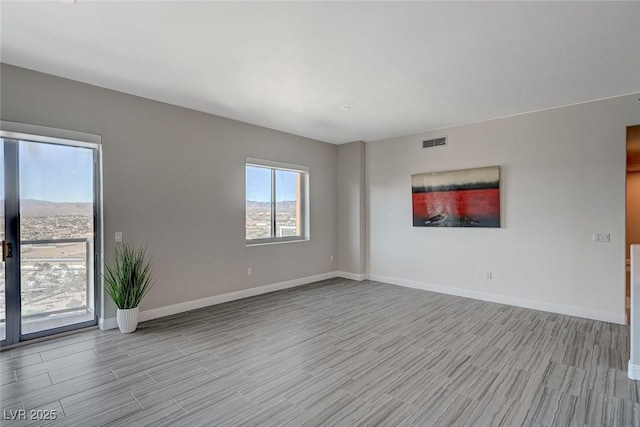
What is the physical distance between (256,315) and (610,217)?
4.88m

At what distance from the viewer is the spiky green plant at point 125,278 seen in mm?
3660

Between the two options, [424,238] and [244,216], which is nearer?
[244,216]

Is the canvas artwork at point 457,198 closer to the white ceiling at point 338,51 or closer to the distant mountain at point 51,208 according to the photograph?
the white ceiling at point 338,51

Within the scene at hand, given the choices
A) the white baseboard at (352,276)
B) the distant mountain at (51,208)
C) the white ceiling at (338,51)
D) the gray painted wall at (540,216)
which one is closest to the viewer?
the white ceiling at (338,51)

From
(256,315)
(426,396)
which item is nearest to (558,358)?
(426,396)

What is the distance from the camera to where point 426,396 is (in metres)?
2.44

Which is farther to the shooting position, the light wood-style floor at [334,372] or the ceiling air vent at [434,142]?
the ceiling air vent at [434,142]

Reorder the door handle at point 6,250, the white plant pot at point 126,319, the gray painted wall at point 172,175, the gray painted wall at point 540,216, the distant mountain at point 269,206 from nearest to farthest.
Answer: the door handle at point 6,250 → the gray painted wall at point 172,175 → the white plant pot at point 126,319 → the gray painted wall at point 540,216 → the distant mountain at point 269,206

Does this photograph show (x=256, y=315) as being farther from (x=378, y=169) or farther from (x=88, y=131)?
(x=378, y=169)

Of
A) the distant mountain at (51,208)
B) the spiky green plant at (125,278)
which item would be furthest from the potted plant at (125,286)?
the distant mountain at (51,208)

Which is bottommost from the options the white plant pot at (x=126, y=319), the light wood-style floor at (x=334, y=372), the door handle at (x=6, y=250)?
the light wood-style floor at (x=334, y=372)

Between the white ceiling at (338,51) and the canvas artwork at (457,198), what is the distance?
117 centimetres

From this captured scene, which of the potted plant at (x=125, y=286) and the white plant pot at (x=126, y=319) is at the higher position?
the potted plant at (x=125, y=286)

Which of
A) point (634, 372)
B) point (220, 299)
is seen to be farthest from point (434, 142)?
point (220, 299)
